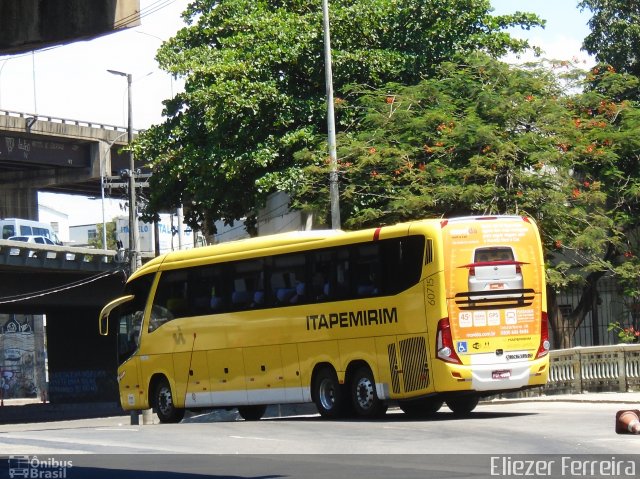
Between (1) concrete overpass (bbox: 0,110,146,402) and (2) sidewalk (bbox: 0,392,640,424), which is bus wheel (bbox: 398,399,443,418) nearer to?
(2) sidewalk (bbox: 0,392,640,424)

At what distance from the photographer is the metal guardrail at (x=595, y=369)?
2788cm

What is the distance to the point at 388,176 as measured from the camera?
3275 cm

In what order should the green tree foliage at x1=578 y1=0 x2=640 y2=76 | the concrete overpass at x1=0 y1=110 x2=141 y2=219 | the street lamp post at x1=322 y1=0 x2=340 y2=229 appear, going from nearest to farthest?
1. the street lamp post at x1=322 y1=0 x2=340 y2=229
2. the green tree foliage at x1=578 y1=0 x2=640 y2=76
3. the concrete overpass at x1=0 y1=110 x2=141 y2=219

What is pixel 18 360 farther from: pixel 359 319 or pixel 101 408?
pixel 359 319

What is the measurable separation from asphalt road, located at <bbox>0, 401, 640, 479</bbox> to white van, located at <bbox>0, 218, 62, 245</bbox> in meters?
49.1

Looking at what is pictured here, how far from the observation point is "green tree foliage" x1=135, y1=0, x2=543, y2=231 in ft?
121

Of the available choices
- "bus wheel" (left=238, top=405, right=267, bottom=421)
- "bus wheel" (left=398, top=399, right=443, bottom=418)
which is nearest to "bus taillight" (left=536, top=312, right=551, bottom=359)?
"bus wheel" (left=398, top=399, right=443, bottom=418)

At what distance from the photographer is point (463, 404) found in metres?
24.0

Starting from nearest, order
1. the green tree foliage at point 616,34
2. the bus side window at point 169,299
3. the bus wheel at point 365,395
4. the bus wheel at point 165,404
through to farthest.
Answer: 1. the bus wheel at point 365,395
2. the bus side window at point 169,299
3. the bus wheel at point 165,404
4. the green tree foliage at point 616,34

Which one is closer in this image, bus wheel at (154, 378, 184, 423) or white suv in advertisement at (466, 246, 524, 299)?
white suv in advertisement at (466, 246, 524, 299)

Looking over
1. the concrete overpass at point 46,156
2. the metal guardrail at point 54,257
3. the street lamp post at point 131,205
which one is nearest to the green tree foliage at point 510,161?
the street lamp post at point 131,205

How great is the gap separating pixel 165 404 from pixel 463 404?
725cm

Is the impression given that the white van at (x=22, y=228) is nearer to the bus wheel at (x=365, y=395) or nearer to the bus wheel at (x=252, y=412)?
the bus wheel at (x=252, y=412)

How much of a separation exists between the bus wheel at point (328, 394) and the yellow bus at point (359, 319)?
0.03 metres
